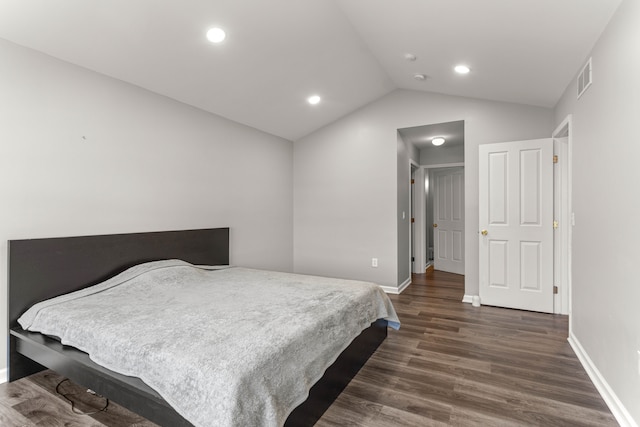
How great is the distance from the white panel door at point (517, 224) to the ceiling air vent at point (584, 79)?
3.60ft

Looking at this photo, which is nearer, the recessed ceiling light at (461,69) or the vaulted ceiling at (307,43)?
the vaulted ceiling at (307,43)

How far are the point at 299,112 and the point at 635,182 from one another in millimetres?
3466

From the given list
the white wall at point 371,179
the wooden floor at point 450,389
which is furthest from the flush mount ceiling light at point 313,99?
the wooden floor at point 450,389

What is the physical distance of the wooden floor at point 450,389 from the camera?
1.79m

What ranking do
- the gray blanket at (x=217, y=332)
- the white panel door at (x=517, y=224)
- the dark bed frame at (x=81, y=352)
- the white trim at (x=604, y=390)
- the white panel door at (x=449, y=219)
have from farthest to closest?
1. the white panel door at (x=449, y=219)
2. the white panel door at (x=517, y=224)
3. the white trim at (x=604, y=390)
4. the dark bed frame at (x=81, y=352)
5. the gray blanket at (x=217, y=332)

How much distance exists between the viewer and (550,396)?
1.98 metres

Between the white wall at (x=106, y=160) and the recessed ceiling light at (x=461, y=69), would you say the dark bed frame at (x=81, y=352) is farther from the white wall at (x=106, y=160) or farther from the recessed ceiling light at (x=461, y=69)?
the recessed ceiling light at (x=461, y=69)

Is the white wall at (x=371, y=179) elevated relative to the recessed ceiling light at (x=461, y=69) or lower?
lower

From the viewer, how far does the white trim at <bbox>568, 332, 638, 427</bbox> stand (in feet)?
5.52

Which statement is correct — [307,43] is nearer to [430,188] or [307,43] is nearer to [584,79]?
[584,79]

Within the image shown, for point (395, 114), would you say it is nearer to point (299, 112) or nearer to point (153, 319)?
point (299, 112)

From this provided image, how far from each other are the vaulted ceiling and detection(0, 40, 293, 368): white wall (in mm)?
194

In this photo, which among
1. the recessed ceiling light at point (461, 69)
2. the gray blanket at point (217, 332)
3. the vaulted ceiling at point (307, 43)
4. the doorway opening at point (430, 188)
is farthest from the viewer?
the doorway opening at point (430, 188)

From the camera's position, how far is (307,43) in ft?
9.90
